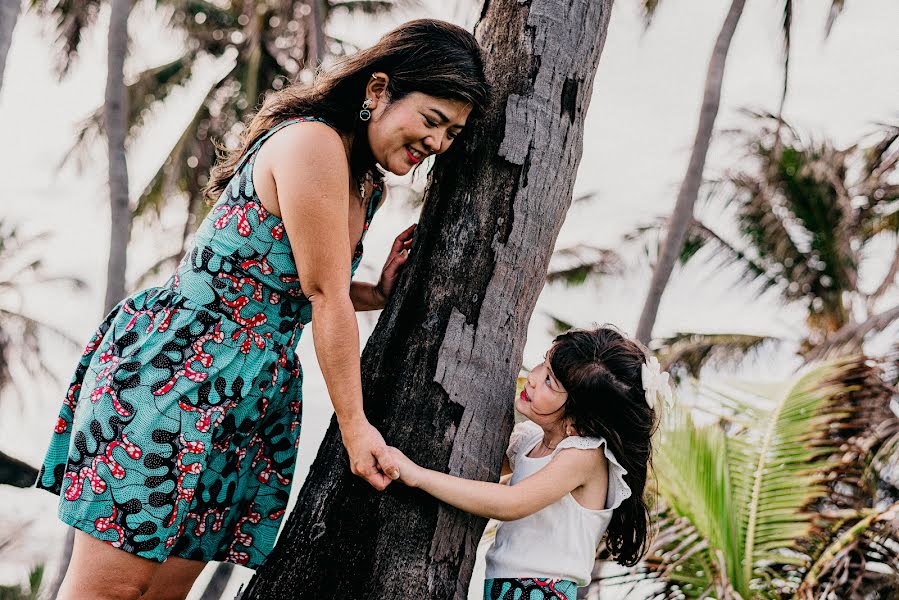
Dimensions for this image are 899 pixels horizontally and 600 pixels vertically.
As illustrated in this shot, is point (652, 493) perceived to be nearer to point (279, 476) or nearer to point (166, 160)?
point (279, 476)

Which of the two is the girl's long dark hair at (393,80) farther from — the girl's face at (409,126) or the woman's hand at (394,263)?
the woman's hand at (394,263)

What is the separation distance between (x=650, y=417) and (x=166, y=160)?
12.6 meters

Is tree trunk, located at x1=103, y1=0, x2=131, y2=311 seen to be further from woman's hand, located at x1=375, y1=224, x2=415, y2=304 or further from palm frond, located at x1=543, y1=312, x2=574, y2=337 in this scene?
palm frond, located at x1=543, y1=312, x2=574, y2=337

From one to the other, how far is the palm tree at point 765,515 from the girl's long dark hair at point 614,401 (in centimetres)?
234

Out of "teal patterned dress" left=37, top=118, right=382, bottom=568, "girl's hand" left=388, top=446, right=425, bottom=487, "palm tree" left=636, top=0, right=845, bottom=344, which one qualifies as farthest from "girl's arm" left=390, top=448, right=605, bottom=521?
"palm tree" left=636, top=0, right=845, bottom=344

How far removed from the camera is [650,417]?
265 centimetres

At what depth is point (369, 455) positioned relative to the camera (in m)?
2.22

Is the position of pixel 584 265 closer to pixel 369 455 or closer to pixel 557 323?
pixel 557 323

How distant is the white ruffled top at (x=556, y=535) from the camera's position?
2504 millimetres

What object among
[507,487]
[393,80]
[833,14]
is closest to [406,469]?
[507,487]

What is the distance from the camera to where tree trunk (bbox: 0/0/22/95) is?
3541 millimetres

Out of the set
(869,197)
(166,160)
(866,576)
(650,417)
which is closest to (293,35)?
(166,160)

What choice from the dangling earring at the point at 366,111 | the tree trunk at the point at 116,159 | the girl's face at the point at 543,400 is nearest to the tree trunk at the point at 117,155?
the tree trunk at the point at 116,159

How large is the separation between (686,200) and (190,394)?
4.81 m
